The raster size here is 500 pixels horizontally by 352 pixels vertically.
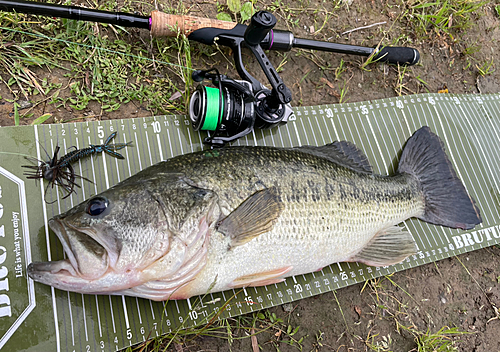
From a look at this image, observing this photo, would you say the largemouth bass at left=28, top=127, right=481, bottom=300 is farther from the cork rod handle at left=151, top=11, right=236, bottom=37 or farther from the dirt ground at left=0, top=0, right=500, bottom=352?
the cork rod handle at left=151, top=11, right=236, bottom=37

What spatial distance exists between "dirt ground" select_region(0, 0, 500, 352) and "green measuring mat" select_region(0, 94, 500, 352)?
7.5 inches

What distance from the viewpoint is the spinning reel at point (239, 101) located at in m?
2.64

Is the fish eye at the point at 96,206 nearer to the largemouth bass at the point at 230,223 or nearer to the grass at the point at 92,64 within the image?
the largemouth bass at the point at 230,223

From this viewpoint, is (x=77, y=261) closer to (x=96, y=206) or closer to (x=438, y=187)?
(x=96, y=206)

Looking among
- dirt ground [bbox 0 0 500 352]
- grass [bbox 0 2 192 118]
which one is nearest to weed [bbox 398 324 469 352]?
dirt ground [bbox 0 0 500 352]

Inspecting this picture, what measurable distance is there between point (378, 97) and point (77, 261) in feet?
11.9

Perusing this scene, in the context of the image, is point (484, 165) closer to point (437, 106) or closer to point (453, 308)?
point (437, 106)

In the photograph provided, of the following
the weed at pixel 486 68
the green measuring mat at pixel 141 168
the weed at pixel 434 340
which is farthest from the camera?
the weed at pixel 486 68

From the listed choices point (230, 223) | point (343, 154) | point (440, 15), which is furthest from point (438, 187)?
point (440, 15)

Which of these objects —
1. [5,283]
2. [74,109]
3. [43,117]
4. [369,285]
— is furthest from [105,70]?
[369,285]

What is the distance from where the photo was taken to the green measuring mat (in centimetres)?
230

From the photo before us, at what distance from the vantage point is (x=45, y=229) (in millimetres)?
2461

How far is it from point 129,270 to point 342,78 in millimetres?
3171

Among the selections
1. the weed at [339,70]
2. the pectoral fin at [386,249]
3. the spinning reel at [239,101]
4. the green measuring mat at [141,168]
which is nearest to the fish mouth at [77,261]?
the green measuring mat at [141,168]
